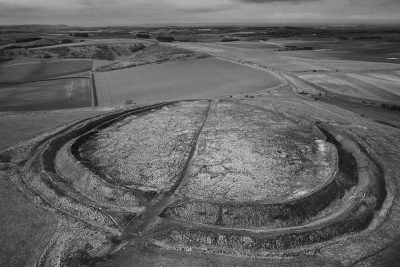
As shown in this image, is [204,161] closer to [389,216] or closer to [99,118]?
[389,216]

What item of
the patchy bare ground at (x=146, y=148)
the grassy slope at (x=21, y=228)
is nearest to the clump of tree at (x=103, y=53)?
the patchy bare ground at (x=146, y=148)

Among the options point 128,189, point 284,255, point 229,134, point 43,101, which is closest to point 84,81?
point 43,101

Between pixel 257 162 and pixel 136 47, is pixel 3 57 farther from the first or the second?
pixel 257 162

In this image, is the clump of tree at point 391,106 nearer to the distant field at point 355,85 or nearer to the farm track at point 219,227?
the distant field at point 355,85

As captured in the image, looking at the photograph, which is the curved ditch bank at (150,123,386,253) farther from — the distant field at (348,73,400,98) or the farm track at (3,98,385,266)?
the distant field at (348,73,400,98)

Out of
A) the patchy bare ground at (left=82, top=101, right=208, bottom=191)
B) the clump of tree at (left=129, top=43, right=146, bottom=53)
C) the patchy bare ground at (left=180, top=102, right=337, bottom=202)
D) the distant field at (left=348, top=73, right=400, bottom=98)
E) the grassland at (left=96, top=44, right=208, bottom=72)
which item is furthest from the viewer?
the clump of tree at (left=129, top=43, right=146, bottom=53)

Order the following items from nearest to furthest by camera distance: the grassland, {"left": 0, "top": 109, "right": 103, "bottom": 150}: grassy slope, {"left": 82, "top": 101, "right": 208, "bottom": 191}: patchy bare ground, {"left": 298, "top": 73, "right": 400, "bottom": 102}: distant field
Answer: {"left": 82, "top": 101, "right": 208, "bottom": 191}: patchy bare ground
{"left": 0, "top": 109, "right": 103, "bottom": 150}: grassy slope
{"left": 298, "top": 73, "right": 400, "bottom": 102}: distant field
the grassland

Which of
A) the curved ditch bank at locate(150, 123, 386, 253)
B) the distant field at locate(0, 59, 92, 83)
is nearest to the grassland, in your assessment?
the distant field at locate(0, 59, 92, 83)
